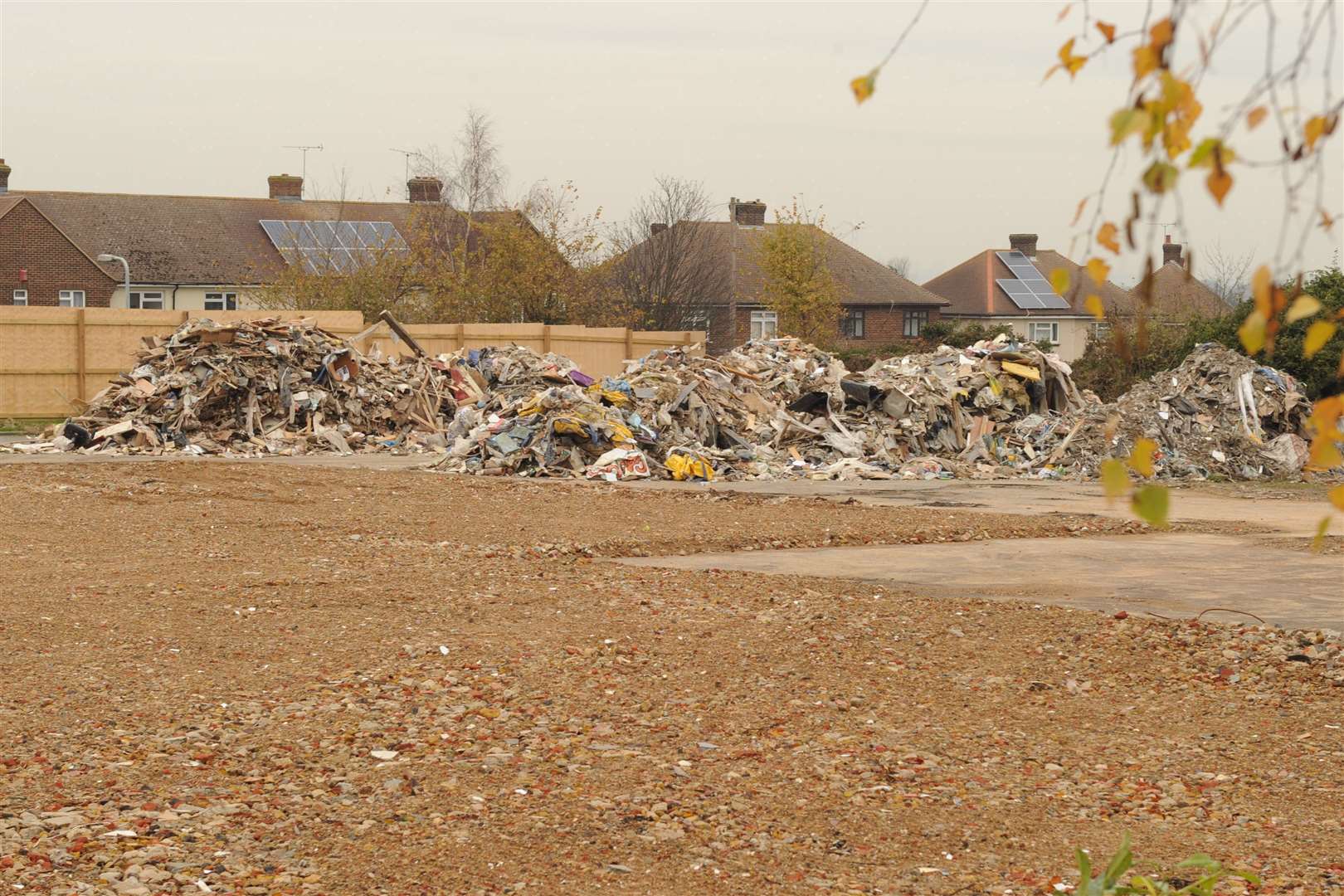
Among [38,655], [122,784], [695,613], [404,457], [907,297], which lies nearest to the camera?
[122,784]

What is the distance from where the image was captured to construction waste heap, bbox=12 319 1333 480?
2275 cm

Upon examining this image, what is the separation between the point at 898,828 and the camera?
5258mm

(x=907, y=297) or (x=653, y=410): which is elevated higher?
(x=907, y=297)

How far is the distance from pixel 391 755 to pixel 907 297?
67393mm

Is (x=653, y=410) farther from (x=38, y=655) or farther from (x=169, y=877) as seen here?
A: (x=169, y=877)

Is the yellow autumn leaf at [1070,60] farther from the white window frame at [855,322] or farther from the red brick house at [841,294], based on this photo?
the white window frame at [855,322]

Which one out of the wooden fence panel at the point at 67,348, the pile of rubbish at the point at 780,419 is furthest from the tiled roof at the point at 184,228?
the pile of rubbish at the point at 780,419

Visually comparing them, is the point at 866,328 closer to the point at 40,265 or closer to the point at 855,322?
the point at 855,322

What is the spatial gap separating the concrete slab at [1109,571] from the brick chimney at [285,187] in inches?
2379

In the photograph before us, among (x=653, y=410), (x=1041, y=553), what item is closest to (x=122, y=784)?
(x=1041, y=553)

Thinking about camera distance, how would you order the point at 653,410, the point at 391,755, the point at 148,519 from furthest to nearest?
the point at 653,410 → the point at 148,519 → the point at 391,755

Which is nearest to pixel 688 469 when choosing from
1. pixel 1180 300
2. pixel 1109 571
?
pixel 1109 571

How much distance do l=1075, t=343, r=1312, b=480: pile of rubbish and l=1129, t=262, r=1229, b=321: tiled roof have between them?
72.4 inches

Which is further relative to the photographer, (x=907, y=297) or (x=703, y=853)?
(x=907, y=297)
